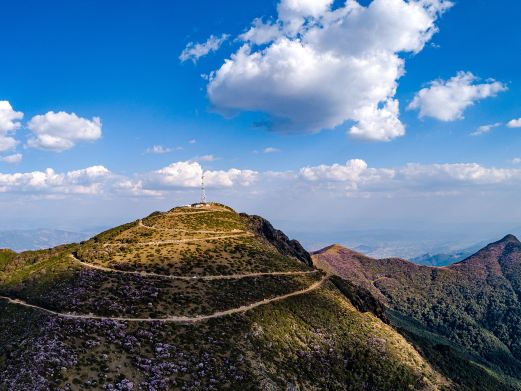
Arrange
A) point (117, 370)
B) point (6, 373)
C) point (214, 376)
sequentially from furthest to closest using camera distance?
point (214, 376) → point (117, 370) → point (6, 373)

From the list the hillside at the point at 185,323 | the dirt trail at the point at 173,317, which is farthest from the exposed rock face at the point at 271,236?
the dirt trail at the point at 173,317

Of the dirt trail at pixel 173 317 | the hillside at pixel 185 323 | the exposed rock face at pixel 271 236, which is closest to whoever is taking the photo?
the hillside at pixel 185 323

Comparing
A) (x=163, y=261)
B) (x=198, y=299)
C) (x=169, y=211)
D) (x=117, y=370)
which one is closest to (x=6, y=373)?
(x=117, y=370)

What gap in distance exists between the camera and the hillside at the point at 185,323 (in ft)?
209

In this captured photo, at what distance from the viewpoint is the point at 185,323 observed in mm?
80250

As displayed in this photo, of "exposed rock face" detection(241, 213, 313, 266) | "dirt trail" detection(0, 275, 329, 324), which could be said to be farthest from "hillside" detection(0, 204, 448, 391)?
"exposed rock face" detection(241, 213, 313, 266)

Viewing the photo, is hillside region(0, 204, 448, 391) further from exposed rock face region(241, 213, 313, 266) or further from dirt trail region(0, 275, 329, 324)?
exposed rock face region(241, 213, 313, 266)

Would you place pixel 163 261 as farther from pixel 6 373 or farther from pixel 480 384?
pixel 480 384

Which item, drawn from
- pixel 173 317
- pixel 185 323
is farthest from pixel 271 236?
pixel 185 323

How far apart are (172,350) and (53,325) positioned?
20.9 m

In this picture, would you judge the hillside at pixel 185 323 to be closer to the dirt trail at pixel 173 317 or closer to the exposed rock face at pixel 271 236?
the dirt trail at pixel 173 317

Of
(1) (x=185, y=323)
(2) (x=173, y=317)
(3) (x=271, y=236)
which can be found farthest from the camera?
(3) (x=271, y=236)

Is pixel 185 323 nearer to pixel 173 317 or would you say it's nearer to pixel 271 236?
pixel 173 317

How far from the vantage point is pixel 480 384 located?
125 meters
